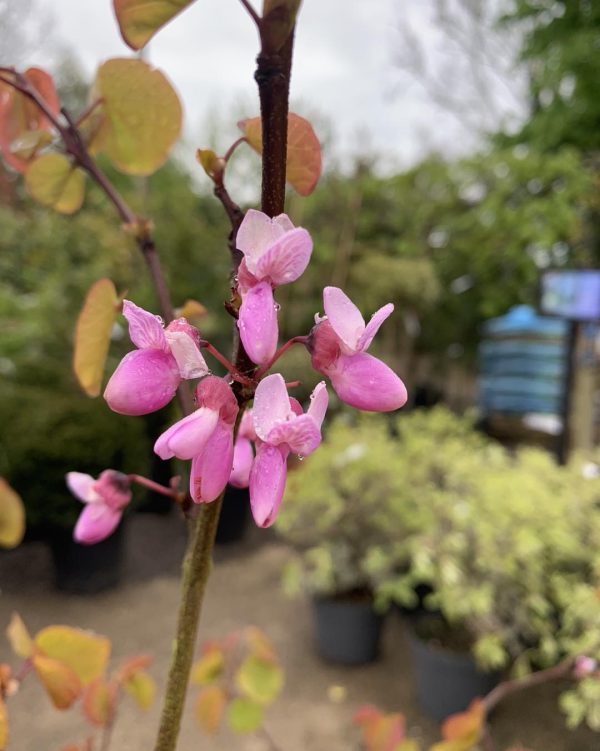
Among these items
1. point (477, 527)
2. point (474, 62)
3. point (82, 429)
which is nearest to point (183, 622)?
point (477, 527)

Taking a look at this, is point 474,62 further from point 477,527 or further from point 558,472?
point 477,527

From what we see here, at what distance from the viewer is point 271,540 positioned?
237 cm

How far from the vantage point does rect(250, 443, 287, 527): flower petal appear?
183mm

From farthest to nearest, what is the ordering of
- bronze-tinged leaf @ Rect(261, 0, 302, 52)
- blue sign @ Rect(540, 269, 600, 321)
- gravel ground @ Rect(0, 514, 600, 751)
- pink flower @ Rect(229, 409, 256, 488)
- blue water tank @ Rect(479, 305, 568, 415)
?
blue water tank @ Rect(479, 305, 568, 415), blue sign @ Rect(540, 269, 600, 321), gravel ground @ Rect(0, 514, 600, 751), pink flower @ Rect(229, 409, 256, 488), bronze-tinged leaf @ Rect(261, 0, 302, 52)

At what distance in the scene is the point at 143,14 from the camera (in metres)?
0.20

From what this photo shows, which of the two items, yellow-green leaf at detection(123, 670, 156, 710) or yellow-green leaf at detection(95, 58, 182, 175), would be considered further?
yellow-green leaf at detection(123, 670, 156, 710)

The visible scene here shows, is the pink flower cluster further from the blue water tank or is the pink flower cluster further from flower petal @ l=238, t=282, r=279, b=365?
the blue water tank

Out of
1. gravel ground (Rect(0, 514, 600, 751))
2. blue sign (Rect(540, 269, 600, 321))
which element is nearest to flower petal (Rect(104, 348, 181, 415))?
gravel ground (Rect(0, 514, 600, 751))

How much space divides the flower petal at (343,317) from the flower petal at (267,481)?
1.6 inches

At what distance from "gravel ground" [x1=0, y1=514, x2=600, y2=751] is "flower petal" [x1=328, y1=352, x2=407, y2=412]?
111 cm

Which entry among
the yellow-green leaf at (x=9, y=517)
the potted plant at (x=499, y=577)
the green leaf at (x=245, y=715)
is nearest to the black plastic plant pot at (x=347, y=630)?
the potted plant at (x=499, y=577)

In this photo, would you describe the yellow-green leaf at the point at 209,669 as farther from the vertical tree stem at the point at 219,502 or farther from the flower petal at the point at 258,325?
the flower petal at the point at 258,325

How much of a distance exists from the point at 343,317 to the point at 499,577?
3.98 feet

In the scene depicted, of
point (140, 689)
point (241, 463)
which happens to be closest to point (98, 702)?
point (140, 689)
